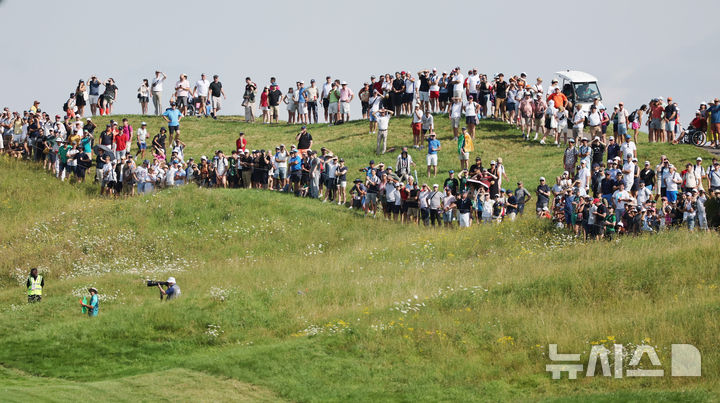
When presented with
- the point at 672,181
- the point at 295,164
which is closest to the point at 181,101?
the point at 295,164

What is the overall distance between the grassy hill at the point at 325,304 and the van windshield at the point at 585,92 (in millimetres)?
6676

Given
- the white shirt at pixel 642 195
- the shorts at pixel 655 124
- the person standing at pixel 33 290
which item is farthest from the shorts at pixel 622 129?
the person standing at pixel 33 290

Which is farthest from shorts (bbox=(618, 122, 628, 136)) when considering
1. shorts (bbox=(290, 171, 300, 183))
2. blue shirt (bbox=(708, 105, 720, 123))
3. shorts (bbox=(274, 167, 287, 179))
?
shorts (bbox=(274, 167, 287, 179))

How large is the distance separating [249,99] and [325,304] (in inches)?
1137

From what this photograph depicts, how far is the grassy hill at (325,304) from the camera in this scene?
2719 cm

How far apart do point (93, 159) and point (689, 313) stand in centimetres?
3502

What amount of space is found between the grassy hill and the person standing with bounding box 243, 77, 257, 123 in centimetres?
1397

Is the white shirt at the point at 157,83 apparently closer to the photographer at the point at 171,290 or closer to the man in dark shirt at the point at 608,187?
the photographer at the point at 171,290

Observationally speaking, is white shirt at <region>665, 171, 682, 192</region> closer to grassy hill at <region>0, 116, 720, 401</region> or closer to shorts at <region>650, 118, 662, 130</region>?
grassy hill at <region>0, 116, 720, 401</region>

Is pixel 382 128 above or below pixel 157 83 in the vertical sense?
below

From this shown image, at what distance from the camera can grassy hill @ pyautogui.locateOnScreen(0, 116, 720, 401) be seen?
27188 mm

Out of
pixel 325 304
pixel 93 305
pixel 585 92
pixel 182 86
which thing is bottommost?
pixel 325 304

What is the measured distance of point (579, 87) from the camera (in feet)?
174

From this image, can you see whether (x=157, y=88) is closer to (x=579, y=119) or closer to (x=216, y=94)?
(x=216, y=94)
